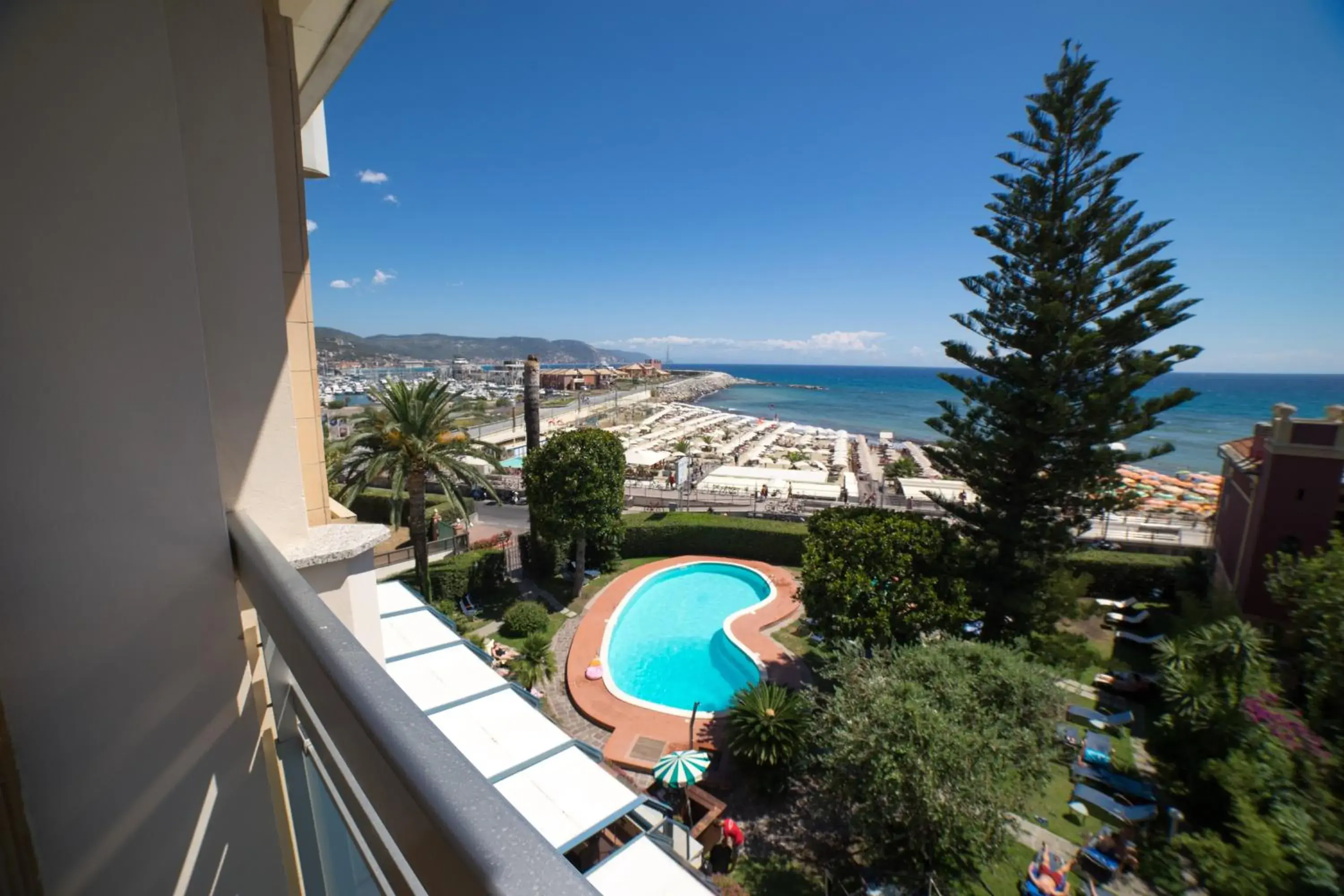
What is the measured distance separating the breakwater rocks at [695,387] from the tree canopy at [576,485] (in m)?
54.7

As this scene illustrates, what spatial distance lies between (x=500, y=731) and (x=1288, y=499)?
13.0 m

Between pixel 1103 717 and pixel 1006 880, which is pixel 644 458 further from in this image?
pixel 1006 880

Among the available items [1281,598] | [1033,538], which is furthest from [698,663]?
[1281,598]

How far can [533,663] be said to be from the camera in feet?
29.3

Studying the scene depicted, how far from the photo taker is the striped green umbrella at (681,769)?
6.39m

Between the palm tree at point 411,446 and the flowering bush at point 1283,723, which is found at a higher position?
the palm tree at point 411,446

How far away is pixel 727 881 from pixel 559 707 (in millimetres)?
3776

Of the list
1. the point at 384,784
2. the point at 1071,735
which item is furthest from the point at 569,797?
the point at 1071,735

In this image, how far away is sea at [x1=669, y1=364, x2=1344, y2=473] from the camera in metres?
46.2

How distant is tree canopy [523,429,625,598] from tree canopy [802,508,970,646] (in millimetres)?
4510

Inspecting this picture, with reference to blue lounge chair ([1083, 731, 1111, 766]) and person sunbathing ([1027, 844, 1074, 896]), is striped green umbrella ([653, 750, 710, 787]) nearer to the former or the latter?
person sunbathing ([1027, 844, 1074, 896])

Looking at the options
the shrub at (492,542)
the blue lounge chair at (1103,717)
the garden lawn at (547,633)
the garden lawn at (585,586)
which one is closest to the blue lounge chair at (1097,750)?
the blue lounge chair at (1103,717)

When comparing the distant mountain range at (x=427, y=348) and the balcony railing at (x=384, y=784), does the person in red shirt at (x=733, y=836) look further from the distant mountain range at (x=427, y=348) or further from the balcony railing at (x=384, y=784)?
the distant mountain range at (x=427, y=348)

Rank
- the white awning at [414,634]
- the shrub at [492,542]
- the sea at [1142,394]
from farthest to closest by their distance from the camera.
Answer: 1. the sea at [1142,394]
2. the shrub at [492,542]
3. the white awning at [414,634]
